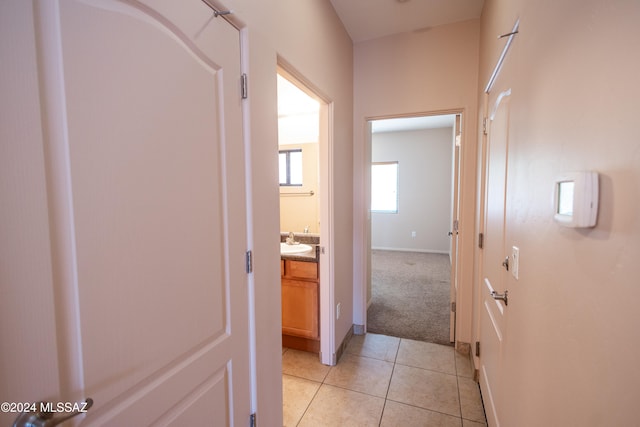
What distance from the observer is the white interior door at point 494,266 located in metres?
1.47

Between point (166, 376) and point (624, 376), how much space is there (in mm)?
1103

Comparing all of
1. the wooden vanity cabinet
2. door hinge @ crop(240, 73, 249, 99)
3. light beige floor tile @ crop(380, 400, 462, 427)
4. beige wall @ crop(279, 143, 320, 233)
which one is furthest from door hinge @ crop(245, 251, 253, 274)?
beige wall @ crop(279, 143, 320, 233)

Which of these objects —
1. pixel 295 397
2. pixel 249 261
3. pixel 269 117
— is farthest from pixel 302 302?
pixel 269 117

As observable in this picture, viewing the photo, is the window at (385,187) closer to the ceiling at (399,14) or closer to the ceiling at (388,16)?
the ceiling at (388,16)

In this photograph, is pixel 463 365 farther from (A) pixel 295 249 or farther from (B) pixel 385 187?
(B) pixel 385 187

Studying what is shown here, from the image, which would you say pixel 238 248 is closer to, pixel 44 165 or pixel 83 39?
pixel 44 165

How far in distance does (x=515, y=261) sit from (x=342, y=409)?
4.83 ft

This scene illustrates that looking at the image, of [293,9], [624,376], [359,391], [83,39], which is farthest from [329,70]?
[359,391]

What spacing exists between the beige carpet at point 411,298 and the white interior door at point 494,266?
0.96 m

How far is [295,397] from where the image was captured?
6.57 ft

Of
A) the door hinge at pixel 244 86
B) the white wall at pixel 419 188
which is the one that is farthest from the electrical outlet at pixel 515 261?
the white wall at pixel 419 188

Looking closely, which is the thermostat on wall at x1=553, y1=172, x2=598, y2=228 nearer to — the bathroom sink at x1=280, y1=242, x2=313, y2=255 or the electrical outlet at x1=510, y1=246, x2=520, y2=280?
the electrical outlet at x1=510, y1=246, x2=520, y2=280

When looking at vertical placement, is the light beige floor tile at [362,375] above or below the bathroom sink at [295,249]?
below

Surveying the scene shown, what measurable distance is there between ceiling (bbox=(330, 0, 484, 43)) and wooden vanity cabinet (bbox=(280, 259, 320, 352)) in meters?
2.07
